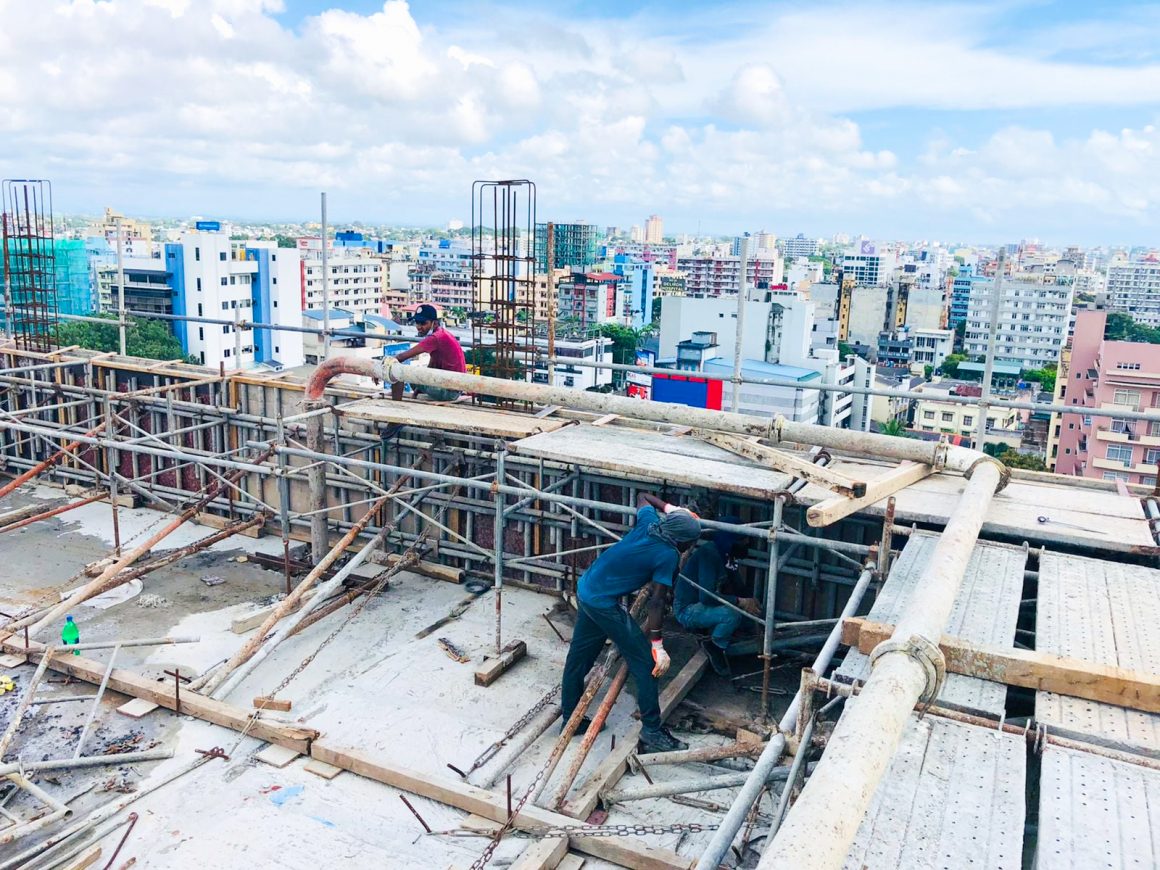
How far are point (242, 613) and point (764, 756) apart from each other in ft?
22.2

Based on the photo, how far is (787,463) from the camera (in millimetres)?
8062

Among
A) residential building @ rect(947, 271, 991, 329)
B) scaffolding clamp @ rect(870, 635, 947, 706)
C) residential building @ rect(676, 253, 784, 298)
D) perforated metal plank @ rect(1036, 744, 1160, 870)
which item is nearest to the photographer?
perforated metal plank @ rect(1036, 744, 1160, 870)

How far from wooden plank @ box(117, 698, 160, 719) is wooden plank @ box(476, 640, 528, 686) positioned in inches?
108

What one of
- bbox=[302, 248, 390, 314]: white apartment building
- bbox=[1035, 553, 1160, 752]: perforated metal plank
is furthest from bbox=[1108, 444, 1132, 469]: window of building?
bbox=[302, 248, 390, 314]: white apartment building

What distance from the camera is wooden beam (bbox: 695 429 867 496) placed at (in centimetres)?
743

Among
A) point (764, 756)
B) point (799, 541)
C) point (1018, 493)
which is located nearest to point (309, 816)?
point (764, 756)

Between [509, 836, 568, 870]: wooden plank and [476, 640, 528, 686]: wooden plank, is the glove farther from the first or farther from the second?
[476, 640, 528, 686]: wooden plank

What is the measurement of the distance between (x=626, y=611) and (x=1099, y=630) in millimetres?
3271

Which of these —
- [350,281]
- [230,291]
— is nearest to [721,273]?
[350,281]

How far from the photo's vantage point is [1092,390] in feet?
126

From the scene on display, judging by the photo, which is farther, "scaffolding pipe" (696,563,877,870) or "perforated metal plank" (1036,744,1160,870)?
"scaffolding pipe" (696,563,877,870)

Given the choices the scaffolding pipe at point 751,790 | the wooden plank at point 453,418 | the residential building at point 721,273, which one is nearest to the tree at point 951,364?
the residential building at point 721,273

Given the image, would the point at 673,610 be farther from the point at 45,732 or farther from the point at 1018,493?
the point at 45,732

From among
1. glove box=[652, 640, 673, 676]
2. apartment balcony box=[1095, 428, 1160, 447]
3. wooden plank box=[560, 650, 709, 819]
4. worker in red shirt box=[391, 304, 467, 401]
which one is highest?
worker in red shirt box=[391, 304, 467, 401]
